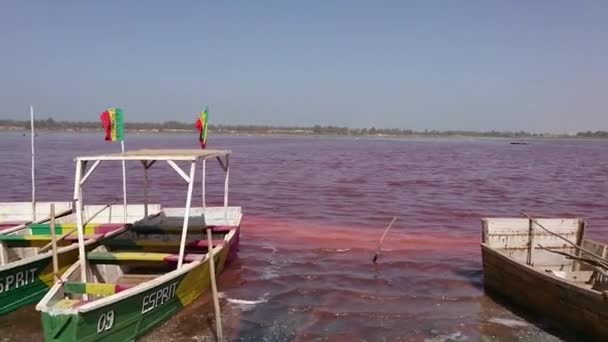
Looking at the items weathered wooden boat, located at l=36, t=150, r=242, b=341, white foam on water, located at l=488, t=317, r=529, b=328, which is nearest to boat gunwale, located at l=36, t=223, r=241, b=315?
weathered wooden boat, located at l=36, t=150, r=242, b=341

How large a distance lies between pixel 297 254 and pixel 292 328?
17.1ft

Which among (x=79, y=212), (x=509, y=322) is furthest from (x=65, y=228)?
(x=509, y=322)

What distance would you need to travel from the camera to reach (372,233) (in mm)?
17031

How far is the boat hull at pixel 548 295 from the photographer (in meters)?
7.42

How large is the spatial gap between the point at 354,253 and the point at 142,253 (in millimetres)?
6301

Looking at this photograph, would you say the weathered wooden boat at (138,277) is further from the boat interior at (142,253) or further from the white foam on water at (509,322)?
the white foam on water at (509,322)

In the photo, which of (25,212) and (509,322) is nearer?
(509,322)

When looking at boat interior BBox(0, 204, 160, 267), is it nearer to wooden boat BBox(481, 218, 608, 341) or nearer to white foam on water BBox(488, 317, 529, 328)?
white foam on water BBox(488, 317, 529, 328)

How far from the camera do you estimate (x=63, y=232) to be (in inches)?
438

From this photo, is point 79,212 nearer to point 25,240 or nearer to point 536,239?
point 25,240

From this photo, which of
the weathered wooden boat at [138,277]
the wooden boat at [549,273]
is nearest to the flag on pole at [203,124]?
the weathered wooden boat at [138,277]

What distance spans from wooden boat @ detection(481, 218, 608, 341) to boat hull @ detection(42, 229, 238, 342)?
5419 mm

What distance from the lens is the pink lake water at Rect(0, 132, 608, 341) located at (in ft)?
29.1

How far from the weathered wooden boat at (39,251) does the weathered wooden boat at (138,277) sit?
1.61ft
